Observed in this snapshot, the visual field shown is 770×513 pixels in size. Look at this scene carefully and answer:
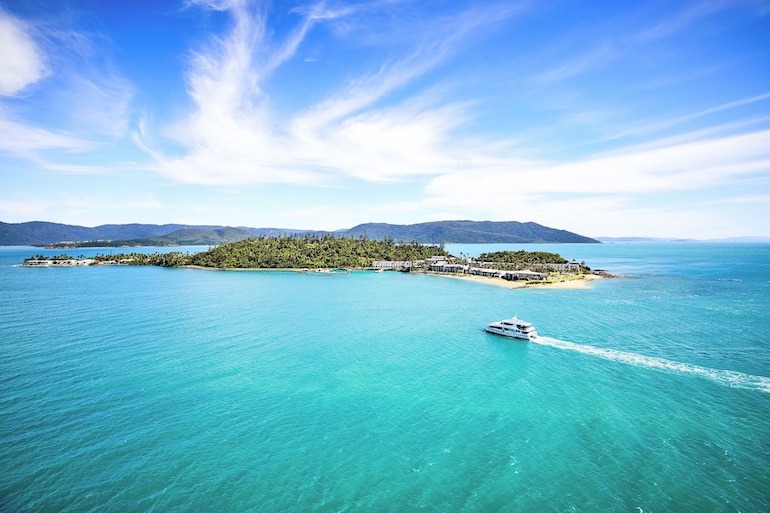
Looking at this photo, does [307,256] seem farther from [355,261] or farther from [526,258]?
[526,258]

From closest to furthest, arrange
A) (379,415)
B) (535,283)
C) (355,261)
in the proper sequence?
(379,415), (535,283), (355,261)

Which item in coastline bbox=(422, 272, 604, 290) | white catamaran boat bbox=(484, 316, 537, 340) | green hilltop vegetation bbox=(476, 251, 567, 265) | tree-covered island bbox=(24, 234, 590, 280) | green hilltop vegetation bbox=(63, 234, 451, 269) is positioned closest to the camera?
white catamaran boat bbox=(484, 316, 537, 340)

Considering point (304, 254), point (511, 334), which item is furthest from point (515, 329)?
point (304, 254)

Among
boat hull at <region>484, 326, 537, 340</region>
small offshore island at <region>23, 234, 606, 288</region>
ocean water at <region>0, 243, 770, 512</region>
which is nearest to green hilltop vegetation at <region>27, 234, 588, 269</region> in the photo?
small offshore island at <region>23, 234, 606, 288</region>

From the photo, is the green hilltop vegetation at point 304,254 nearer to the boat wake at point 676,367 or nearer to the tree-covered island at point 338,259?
the tree-covered island at point 338,259

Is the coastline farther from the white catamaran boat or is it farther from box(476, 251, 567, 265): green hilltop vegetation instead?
the white catamaran boat

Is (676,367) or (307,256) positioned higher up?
(307,256)
